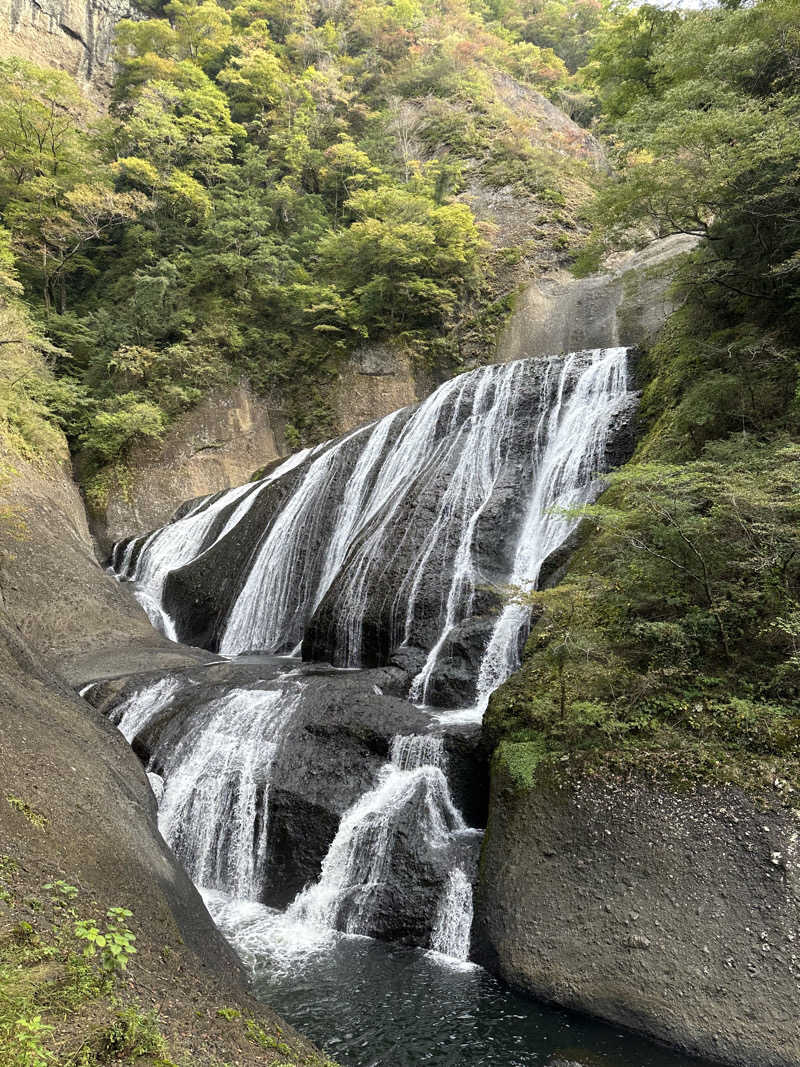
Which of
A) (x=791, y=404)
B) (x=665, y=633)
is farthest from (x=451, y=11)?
(x=665, y=633)

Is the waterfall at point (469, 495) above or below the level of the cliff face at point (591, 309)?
below

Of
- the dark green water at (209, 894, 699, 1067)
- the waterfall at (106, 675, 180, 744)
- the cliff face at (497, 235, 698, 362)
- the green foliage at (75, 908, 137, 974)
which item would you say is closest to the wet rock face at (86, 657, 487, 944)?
the waterfall at (106, 675, 180, 744)

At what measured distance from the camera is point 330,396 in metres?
25.3

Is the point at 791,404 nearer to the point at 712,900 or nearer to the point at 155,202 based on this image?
the point at 712,900

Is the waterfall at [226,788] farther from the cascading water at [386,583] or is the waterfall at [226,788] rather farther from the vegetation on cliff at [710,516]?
the vegetation on cliff at [710,516]

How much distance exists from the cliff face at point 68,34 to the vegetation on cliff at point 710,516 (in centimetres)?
4552

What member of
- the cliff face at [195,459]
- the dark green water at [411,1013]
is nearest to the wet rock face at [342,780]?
the dark green water at [411,1013]

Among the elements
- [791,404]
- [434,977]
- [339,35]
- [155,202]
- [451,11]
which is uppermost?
[451,11]

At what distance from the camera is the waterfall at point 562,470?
1066 centimetres

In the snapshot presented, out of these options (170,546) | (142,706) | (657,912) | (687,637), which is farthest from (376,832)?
(170,546)

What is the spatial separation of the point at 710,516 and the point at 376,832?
5.68 m

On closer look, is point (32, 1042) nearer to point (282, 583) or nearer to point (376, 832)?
point (376, 832)

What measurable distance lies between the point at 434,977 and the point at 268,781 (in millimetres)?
3358

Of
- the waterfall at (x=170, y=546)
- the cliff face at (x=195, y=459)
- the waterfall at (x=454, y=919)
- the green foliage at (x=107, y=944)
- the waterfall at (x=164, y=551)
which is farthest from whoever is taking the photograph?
the cliff face at (x=195, y=459)
